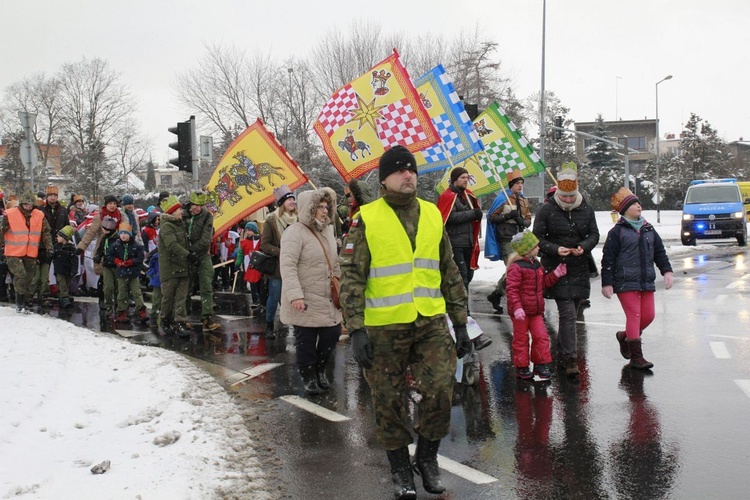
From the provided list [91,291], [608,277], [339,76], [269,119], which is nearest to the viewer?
[608,277]

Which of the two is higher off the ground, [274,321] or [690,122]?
[690,122]

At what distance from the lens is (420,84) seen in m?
10.5

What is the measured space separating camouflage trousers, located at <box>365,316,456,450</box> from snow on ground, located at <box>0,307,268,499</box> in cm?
90

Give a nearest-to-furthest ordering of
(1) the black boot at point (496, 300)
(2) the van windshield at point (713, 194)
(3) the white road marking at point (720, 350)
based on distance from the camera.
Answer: (3) the white road marking at point (720, 350), (1) the black boot at point (496, 300), (2) the van windshield at point (713, 194)

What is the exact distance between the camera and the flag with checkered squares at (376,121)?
9523mm

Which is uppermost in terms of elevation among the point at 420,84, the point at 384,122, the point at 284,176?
the point at 420,84

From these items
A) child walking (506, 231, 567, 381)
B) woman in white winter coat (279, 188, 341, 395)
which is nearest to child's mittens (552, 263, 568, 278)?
child walking (506, 231, 567, 381)

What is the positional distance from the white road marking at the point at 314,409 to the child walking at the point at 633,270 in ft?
9.91

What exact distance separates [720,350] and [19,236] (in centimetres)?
1002

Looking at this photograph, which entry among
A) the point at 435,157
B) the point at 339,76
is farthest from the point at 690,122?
the point at 435,157

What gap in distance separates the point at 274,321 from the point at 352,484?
5419 mm

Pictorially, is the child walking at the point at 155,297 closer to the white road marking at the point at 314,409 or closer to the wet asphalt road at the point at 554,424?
the wet asphalt road at the point at 554,424

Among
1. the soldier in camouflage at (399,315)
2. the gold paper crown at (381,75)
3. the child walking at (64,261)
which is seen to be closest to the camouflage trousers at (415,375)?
the soldier in camouflage at (399,315)

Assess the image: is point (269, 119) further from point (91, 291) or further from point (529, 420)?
point (529, 420)
